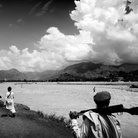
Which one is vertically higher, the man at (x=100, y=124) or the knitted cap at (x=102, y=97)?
the knitted cap at (x=102, y=97)

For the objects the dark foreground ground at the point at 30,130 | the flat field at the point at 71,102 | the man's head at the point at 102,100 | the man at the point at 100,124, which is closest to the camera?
the man at the point at 100,124

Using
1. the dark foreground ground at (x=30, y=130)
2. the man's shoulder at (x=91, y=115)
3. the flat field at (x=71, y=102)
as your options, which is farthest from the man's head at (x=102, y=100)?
the flat field at (x=71, y=102)

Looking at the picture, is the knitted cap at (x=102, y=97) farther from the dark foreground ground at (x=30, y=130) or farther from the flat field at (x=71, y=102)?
the flat field at (x=71, y=102)

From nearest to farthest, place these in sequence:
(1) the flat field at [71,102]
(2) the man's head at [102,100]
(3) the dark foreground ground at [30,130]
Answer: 1. (2) the man's head at [102,100]
2. (3) the dark foreground ground at [30,130]
3. (1) the flat field at [71,102]

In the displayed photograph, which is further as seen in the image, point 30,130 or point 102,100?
point 30,130

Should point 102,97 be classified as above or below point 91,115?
above

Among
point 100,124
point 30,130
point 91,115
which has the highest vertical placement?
point 91,115

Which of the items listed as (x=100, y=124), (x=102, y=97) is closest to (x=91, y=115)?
(x=100, y=124)

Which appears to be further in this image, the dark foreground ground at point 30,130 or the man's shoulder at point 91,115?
the dark foreground ground at point 30,130

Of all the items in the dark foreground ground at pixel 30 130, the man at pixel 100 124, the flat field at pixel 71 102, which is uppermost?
the man at pixel 100 124

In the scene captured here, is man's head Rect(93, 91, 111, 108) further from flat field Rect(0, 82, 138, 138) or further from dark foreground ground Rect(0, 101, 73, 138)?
flat field Rect(0, 82, 138, 138)

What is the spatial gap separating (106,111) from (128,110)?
1.50 feet

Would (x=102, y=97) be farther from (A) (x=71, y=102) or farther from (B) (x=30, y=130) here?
(A) (x=71, y=102)

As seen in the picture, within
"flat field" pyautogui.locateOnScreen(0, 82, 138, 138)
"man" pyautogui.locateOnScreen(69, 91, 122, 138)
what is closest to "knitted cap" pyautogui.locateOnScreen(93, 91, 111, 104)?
"man" pyautogui.locateOnScreen(69, 91, 122, 138)
